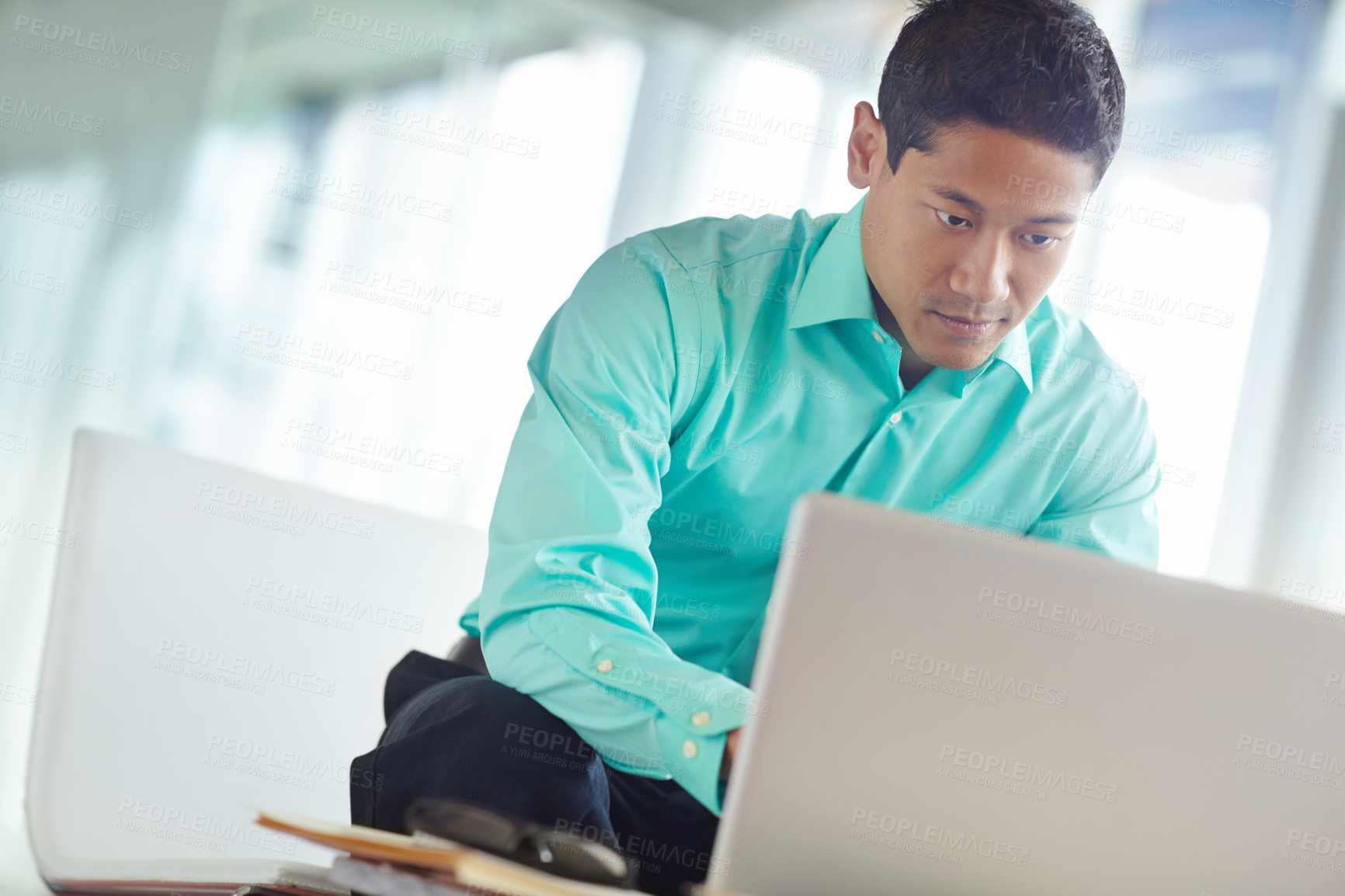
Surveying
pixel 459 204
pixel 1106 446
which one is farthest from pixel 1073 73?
pixel 459 204

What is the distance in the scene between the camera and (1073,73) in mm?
1307

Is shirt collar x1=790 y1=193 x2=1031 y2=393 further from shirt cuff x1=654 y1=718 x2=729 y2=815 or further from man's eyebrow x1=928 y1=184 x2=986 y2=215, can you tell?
shirt cuff x1=654 y1=718 x2=729 y2=815

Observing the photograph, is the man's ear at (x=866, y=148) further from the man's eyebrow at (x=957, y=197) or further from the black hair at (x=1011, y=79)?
the man's eyebrow at (x=957, y=197)

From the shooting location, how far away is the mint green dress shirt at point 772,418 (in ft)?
4.04

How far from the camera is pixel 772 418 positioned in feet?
4.46

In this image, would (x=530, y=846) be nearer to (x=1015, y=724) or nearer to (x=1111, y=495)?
(x=1015, y=724)

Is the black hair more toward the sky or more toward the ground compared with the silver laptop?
more toward the sky

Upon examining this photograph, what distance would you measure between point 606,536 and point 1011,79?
0.72 metres

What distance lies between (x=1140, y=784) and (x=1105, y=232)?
305 centimetres

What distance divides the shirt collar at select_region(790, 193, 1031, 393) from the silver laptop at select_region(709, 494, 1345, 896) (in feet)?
2.52

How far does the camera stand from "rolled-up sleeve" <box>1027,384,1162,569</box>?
1411 millimetres

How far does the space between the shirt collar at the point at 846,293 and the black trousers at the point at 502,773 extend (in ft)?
1.96

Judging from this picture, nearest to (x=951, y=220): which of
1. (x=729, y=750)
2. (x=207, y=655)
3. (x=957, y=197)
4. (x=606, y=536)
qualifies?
(x=957, y=197)

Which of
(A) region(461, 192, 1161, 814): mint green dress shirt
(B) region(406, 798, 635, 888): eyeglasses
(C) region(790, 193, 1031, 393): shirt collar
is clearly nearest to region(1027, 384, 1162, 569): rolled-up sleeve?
(A) region(461, 192, 1161, 814): mint green dress shirt
